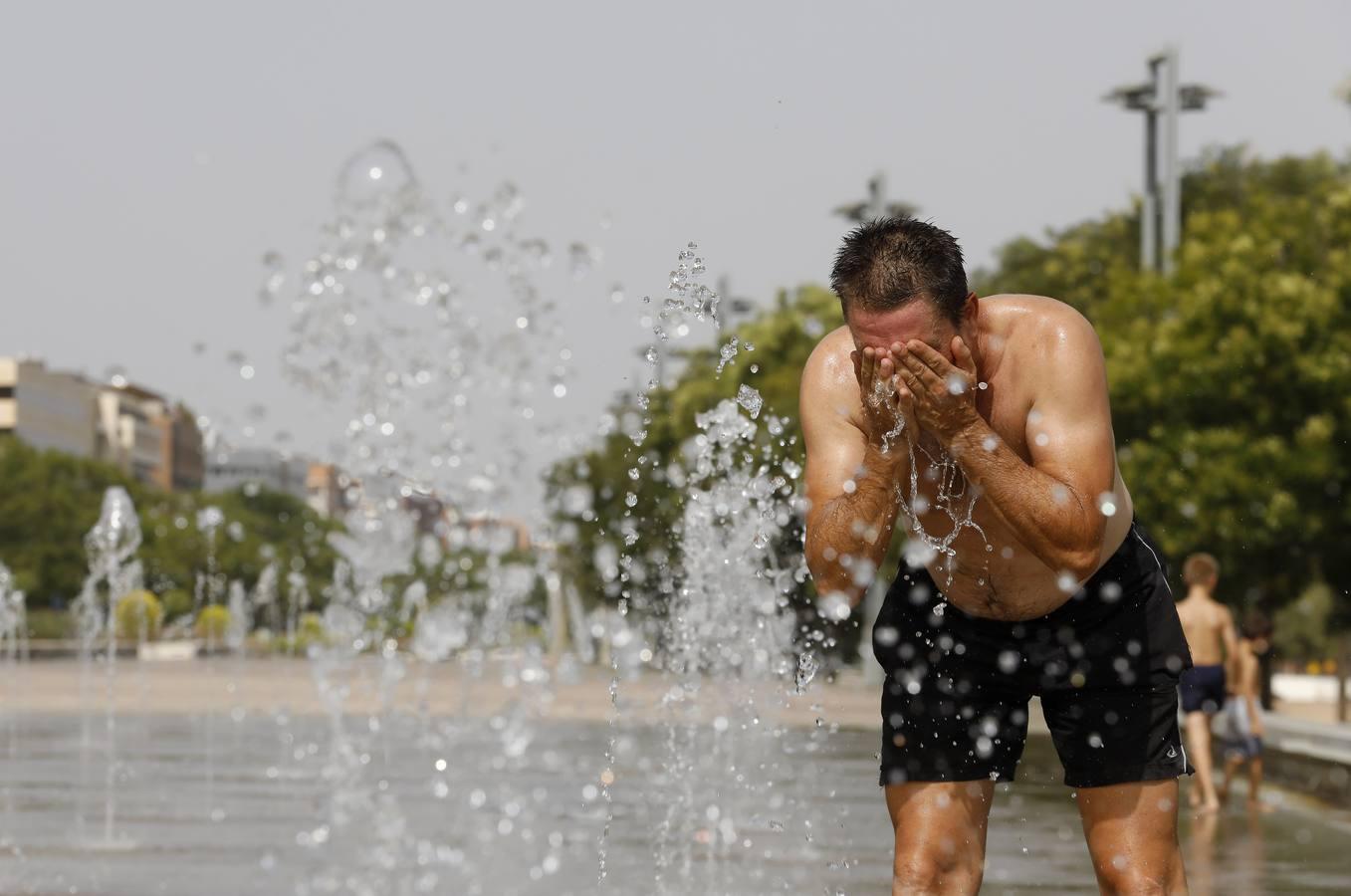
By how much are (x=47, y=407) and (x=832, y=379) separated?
14490cm

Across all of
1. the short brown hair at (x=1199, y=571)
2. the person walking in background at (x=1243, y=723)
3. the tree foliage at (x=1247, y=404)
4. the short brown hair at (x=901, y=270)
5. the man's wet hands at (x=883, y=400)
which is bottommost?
the person walking in background at (x=1243, y=723)

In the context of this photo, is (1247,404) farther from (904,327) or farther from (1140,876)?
(904,327)

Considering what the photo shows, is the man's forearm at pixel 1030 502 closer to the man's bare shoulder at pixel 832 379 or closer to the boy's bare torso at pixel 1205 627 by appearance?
the man's bare shoulder at pixel 832 379

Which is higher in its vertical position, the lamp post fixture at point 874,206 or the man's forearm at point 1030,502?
the lamp post fixture at point 874,206

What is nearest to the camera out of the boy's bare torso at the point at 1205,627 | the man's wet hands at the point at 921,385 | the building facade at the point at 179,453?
the man's wet hands at the point at 921,385

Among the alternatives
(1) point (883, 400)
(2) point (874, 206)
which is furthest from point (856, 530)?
(2) point (874, 206)

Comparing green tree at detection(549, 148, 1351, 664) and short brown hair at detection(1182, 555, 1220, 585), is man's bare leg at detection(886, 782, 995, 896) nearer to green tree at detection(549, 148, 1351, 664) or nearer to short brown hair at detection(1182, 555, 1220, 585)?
short brown hair at detection(1182, 555, 1220, 585)

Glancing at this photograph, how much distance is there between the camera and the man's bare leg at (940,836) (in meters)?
4.26

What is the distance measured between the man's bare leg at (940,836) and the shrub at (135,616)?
7676 centimetres

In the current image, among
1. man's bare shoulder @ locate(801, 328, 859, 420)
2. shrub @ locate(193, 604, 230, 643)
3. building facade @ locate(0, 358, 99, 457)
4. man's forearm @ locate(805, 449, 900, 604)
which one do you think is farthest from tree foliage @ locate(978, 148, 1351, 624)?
building facade @ locate(0, 358, 99, 457)

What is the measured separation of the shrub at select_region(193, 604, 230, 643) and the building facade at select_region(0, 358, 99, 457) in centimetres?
3873

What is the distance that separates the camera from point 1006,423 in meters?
4.17

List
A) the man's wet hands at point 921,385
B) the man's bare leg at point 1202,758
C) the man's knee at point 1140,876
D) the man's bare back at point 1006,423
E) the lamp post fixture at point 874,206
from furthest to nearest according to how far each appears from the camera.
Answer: the lamp post fixture at point 874,206 < the man's bare leg at point 1202,758 < the man's knee at point 1140,876 < the man's bare back at point 1006,423 < the man's wet hands at point 921,385

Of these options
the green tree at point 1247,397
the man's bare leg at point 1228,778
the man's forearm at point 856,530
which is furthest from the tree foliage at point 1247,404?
the man's forearm at point 856,530
